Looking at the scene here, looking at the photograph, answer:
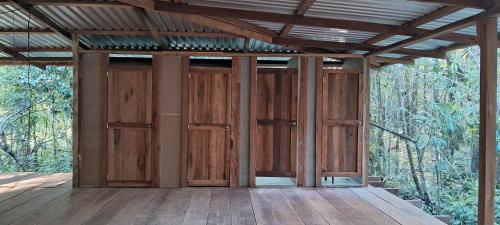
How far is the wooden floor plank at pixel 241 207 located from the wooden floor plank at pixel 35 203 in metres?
2.51

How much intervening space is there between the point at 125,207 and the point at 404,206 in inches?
150

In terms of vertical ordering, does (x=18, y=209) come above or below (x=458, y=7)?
below

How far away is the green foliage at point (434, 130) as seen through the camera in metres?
9.38

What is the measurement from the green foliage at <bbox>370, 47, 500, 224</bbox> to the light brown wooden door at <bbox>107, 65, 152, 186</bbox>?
Answer: 5795 mm

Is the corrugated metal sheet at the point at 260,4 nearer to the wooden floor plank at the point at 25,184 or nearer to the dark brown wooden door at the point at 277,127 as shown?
the dark brown wooden door at the point at 277,127

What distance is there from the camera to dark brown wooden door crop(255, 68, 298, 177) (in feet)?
21.9

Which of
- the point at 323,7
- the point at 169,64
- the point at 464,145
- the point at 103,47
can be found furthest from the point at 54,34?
the point at 464,145

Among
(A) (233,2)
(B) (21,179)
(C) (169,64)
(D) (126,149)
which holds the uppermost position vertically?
(A) (233,2)

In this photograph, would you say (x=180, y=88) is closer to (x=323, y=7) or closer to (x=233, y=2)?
(x=233, y=2)

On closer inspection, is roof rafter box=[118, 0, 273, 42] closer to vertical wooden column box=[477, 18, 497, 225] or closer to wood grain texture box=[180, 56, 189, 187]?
wood grain texture box=[180, 56, 189, 187]

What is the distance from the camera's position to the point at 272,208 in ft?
17.1

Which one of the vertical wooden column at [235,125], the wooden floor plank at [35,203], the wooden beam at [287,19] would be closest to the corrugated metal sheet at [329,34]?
the wooden beam at [287,19]

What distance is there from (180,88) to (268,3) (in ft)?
9.17

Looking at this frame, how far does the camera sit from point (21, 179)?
736cm
